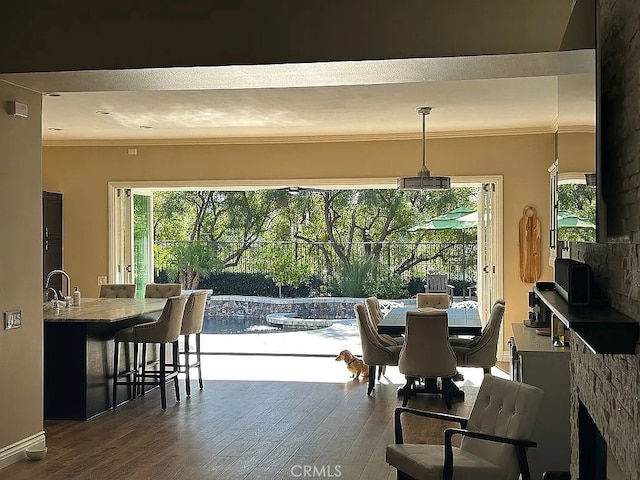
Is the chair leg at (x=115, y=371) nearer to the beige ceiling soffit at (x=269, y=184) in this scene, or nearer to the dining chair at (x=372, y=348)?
the dining chair at (x=372, y=348)

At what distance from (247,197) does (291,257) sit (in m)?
2.45

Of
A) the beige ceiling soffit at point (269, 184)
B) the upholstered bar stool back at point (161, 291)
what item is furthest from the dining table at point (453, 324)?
the upholstered bar stool back at point (161, 291)

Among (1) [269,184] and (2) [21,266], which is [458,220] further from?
(2) [21,266]

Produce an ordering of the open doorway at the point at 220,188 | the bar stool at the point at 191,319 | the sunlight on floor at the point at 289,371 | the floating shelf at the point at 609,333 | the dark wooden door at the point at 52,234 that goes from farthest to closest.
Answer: the dark wooden door at the point at 52,234 < the open doorway at the point at 220,188 < the sunlight on floor at the point at 289,371 < the bar stool at the point at 191,319 < the floating shelf at the point at 609,333

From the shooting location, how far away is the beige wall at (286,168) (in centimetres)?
971

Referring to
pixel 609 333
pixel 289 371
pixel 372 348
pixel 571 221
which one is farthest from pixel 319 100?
pixel 609 333

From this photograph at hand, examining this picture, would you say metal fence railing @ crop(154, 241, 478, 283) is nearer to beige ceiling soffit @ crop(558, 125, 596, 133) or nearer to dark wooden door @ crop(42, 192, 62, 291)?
dark wooden door @ crop(42, 192, 62, 291)

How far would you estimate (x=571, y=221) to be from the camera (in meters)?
3.55

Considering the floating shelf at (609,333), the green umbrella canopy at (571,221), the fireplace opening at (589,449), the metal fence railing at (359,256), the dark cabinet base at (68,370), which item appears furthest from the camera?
the metal fence railing at (359,256)

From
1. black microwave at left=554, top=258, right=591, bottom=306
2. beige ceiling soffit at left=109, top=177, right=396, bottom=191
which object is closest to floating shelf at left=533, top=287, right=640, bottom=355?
black microwave at left=554, top=258, right=591, bottom=306

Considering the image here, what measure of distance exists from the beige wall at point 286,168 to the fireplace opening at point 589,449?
243 inches

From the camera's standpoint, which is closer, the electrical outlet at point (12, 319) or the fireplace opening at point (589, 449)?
the fireplace opening at point (589, 449)

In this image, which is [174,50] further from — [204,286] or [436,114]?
[204,286]

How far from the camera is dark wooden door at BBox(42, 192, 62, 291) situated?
34.1 ft
